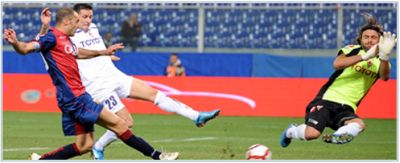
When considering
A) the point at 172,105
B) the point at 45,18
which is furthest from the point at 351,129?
the point at 45,18

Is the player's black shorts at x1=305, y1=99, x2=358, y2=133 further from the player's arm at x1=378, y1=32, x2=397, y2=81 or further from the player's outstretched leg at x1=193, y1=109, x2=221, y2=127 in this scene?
the player's outstretched leg at x1=193, y1=109, x2=221, y2=127

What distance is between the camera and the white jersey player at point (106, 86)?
1224 cm

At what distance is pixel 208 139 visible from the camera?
16.3 meters

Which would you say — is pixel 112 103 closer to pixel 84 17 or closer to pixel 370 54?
pixel 84 17

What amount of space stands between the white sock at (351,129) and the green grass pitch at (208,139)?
1.14m

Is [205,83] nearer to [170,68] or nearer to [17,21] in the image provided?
[170,68]

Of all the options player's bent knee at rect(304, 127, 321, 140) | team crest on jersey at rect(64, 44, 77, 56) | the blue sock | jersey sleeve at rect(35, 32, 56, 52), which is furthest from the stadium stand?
jersey sleeve at rect(35, 32, 56, 52)

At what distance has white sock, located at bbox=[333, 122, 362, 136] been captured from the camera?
38.6ft

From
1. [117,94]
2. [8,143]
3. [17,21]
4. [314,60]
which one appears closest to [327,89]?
[117,94]

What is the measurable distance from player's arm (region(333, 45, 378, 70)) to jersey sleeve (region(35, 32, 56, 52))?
3.38 m

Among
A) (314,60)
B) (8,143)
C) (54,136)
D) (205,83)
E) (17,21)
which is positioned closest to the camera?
(8,143)

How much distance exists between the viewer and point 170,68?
24219mm

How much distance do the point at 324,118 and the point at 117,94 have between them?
2.58 meters

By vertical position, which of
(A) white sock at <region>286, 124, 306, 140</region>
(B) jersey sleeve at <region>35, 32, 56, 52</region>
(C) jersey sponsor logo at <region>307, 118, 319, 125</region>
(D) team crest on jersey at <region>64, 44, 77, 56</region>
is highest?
(B) jersey sleeve at <region>35, 32, 56, 52</region>
